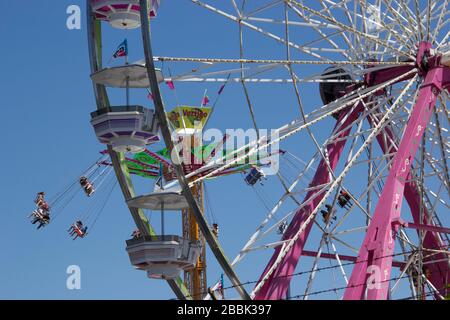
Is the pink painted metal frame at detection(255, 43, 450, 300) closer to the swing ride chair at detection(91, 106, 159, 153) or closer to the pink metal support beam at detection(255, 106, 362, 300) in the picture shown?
the pink metal support beam at detection(255, 106, 362, 300)

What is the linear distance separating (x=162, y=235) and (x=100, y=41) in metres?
3.85

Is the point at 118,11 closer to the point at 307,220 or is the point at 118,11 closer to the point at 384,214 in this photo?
the point at 307,220

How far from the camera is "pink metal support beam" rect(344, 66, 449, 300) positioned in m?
24.6

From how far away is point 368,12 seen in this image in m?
30.6

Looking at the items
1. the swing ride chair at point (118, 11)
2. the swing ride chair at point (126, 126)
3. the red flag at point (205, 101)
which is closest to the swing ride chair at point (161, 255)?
the swing ride chair at point (126, 126)

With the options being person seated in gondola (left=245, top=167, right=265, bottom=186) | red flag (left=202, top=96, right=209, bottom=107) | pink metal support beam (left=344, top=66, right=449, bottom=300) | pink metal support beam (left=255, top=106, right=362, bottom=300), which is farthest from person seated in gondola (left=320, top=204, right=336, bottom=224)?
red flag (left=202, top=96, right=209, bottom=107)

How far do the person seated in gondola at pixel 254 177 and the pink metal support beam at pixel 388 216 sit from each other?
12617 millimetres

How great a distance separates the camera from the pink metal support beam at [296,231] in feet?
92.7

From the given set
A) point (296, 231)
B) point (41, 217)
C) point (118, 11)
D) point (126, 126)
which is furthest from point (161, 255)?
point (41, 217)

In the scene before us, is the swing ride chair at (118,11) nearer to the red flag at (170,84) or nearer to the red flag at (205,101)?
the red flag at (170,84)

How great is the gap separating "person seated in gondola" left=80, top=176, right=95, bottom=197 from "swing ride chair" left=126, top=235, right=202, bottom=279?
43.5ft

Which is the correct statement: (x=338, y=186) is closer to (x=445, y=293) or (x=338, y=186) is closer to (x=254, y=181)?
(x=445, y=293)

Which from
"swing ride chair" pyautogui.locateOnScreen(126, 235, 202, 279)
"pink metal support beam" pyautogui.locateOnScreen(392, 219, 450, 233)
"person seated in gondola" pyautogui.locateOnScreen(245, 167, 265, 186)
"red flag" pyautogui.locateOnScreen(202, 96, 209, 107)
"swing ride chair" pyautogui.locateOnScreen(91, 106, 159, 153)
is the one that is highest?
"red flag" pyautogui.locateOnScreen(202, 96, 209, 107)
